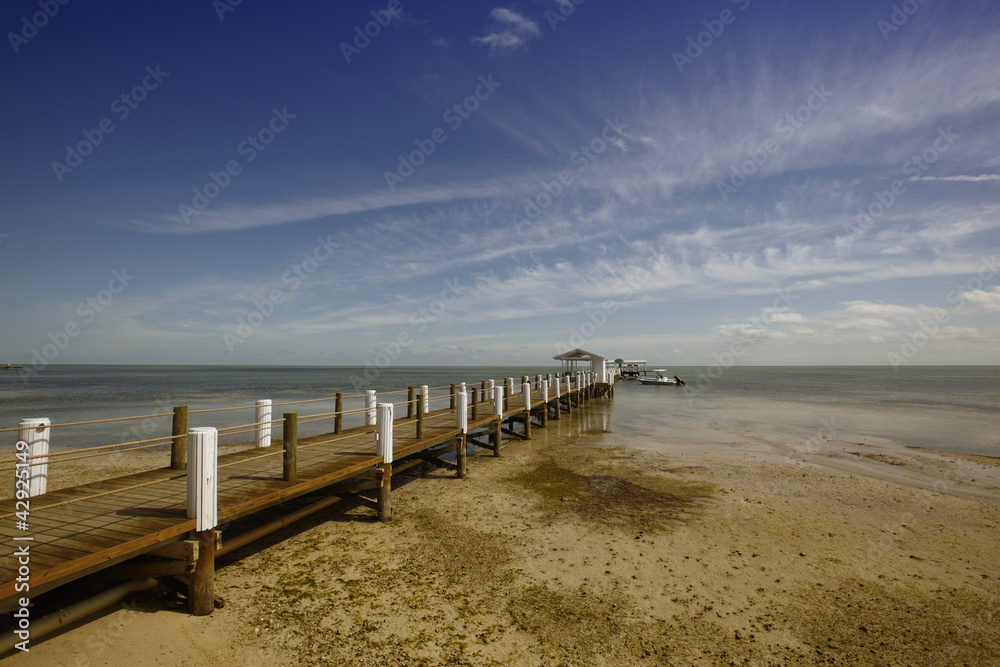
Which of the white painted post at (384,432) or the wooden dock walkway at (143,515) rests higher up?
the white painted post at (384,432)

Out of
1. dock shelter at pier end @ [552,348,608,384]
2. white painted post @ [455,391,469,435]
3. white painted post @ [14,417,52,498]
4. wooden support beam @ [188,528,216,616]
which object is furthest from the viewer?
dock shelter at pier end @ [552,348,608,384]

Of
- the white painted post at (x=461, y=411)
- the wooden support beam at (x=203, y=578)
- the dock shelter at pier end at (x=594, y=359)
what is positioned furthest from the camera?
the dock shelter at pier end at (x=594, y=359)

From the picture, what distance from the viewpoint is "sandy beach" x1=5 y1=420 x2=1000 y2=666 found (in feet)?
15.8

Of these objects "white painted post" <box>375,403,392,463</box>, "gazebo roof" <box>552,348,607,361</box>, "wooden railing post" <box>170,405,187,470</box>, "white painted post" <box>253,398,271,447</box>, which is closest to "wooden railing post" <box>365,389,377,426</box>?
"white painted post" <box>253,398,271,447</box>

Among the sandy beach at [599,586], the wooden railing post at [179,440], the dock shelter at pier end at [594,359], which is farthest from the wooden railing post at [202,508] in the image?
the dock shelter at pier end at [594,359]

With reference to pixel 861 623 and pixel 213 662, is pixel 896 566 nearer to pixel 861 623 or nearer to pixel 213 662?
pixel 861 623

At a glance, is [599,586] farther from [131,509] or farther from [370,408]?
[370,408]

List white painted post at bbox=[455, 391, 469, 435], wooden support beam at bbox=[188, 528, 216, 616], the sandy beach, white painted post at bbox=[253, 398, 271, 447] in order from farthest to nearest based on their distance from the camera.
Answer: white painted post at bbox=[455, 391, 469, 435] < white painted post at bbox=[253, 398, 271, 447] < wooden support beam at bbox=[188, 528, 216, 616] < the sandy beach

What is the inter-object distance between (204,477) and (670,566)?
632cm

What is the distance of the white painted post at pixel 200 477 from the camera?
504 cm

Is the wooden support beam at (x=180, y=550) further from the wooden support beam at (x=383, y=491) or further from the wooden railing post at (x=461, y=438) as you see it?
the wooden railing post at (x=461, y=438)

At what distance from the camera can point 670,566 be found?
22.5 ft

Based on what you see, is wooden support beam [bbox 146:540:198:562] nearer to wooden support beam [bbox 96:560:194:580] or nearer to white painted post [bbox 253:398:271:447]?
wooden support beam [bbox 96:560:194:580]

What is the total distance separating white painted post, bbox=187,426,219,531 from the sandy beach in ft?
3.70
